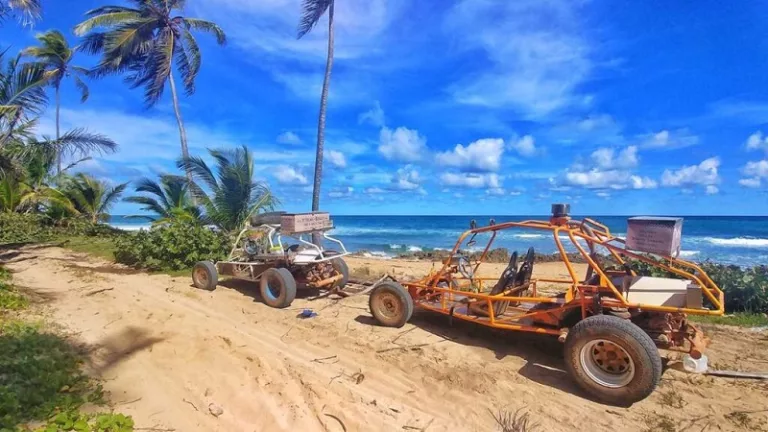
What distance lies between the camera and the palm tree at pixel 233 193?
1218 cm

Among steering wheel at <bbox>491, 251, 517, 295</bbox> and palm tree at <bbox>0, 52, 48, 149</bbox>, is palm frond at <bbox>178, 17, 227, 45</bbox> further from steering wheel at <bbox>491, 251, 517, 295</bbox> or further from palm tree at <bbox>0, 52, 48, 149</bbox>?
steering wheel at <bbox>491, 251, 517, 295</bbox>

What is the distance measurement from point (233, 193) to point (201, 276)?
4.32 m

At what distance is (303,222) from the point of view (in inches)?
292

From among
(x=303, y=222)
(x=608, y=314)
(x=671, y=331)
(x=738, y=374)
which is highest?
(x=303, y=222)

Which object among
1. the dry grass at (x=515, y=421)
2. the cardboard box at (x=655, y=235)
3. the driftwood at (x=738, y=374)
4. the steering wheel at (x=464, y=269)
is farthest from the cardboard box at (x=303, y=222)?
the driftwood at (x=738, y=374)

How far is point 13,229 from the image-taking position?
14.8 meters

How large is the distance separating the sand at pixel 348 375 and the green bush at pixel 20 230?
1068 cm

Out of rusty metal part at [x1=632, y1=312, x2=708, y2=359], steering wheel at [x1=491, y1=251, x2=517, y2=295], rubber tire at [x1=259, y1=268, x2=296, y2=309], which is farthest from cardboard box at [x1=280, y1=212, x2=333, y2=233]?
rusty metal part at [x1=632, y1=312, x2=708, y2=359]

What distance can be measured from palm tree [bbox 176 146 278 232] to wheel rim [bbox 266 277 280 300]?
17.4 ft

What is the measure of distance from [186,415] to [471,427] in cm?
231

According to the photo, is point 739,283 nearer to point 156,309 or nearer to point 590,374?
point 590,374

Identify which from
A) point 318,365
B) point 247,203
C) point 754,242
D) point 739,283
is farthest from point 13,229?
point 754,242

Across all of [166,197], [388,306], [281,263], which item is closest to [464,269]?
[388,306]

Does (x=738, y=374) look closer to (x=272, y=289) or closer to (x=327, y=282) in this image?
(x=327, y=282)
